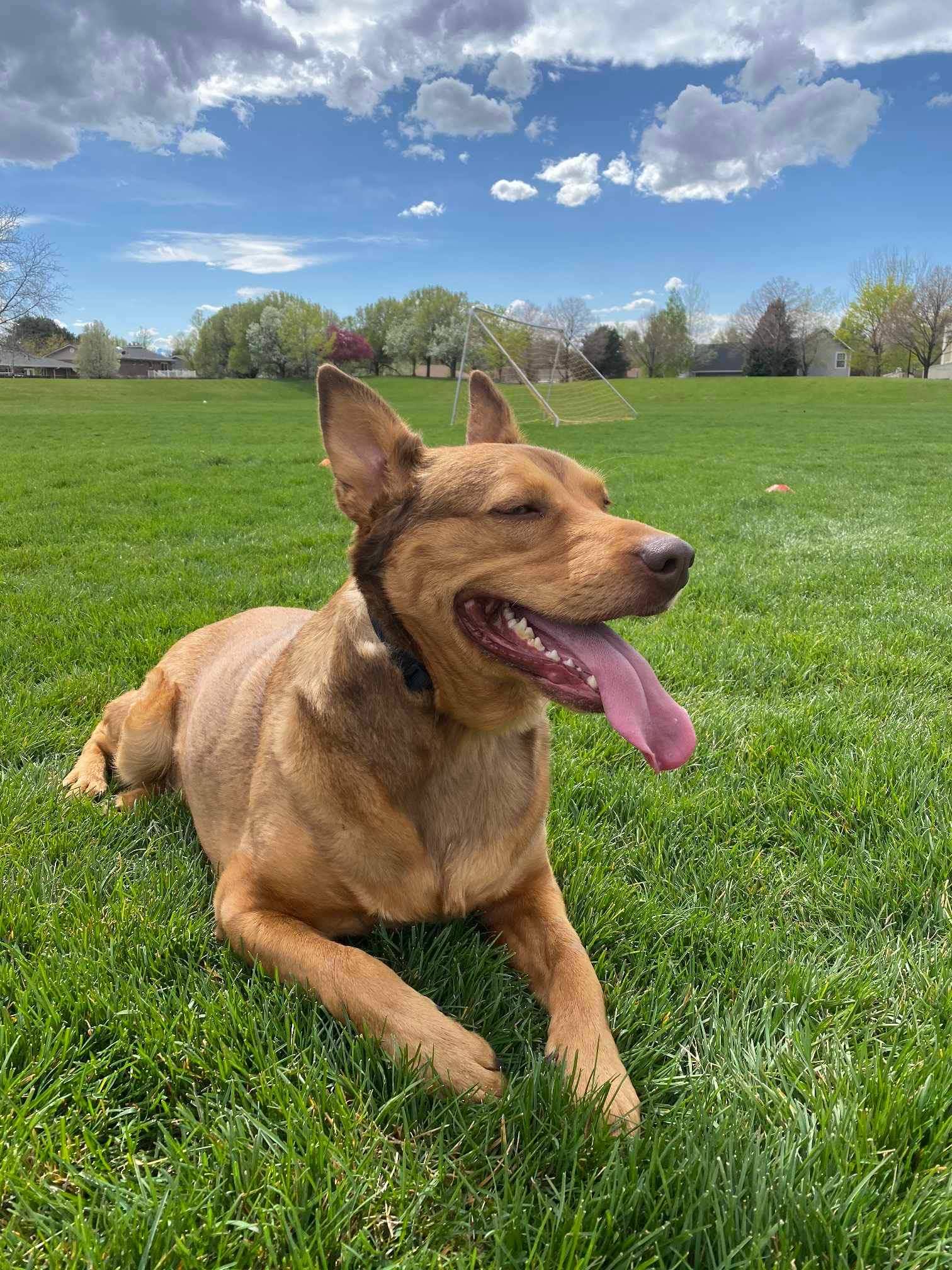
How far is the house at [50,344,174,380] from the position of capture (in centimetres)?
12700

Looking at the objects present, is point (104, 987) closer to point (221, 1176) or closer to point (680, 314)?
point (221, 1176)

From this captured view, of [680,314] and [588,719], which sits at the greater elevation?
[680,314]

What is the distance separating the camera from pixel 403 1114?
180cm

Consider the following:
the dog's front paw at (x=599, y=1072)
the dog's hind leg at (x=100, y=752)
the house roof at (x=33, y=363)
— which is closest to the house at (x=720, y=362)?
the house roof at (x=33, y=363)

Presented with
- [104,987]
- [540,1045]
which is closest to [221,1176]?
[104,987]

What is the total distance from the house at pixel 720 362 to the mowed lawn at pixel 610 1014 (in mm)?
102712

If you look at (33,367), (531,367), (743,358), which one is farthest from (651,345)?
(33,367)

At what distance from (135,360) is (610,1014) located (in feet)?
528

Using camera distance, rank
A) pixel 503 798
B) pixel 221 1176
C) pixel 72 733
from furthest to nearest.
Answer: pixel 72 733
pixel 503 798
pixel 221 1176

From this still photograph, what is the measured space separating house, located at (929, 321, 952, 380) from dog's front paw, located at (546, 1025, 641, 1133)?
306ft

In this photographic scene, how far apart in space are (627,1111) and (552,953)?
526 millimetres

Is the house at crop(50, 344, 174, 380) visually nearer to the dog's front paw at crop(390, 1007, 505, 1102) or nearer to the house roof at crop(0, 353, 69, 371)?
the house roof at crop(0, 353, 69, 371)

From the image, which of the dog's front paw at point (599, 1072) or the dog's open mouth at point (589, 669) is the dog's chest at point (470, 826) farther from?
the dog's front paw at point (599, 1072)

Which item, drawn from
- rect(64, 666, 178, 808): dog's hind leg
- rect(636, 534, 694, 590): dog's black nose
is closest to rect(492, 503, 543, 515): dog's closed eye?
rect(636, 534, 694, 590): dog's black nose
